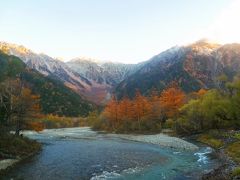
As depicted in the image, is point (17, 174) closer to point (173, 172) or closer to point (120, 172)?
point (120, 172)

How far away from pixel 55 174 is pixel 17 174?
15.7 ft

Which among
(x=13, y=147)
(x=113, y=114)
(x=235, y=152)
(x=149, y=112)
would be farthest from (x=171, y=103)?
(x=13, y=147)

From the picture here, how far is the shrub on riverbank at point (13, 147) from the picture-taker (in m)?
53.0

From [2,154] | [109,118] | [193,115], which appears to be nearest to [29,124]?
[2,154]

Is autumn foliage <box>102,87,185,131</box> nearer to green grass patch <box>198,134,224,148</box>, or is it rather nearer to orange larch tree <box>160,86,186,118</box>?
orange larch tree <box>160,86,186,118</box>

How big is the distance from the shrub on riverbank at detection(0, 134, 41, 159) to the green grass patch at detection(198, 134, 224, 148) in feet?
122

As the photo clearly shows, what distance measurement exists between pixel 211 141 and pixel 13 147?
43.9 meters

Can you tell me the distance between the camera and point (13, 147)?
56.2 m

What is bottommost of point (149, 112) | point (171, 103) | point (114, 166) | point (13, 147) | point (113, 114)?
point (114, 166)

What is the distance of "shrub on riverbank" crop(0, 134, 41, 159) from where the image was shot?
5300 centimetres

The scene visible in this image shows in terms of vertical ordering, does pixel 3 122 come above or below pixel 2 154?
above

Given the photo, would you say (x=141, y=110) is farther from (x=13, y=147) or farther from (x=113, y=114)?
(x=13, y=147)

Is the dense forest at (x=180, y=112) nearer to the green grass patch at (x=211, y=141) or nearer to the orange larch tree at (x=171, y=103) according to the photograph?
the orange larch tree at (x=171, y=103)

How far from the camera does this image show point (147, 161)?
172ft
